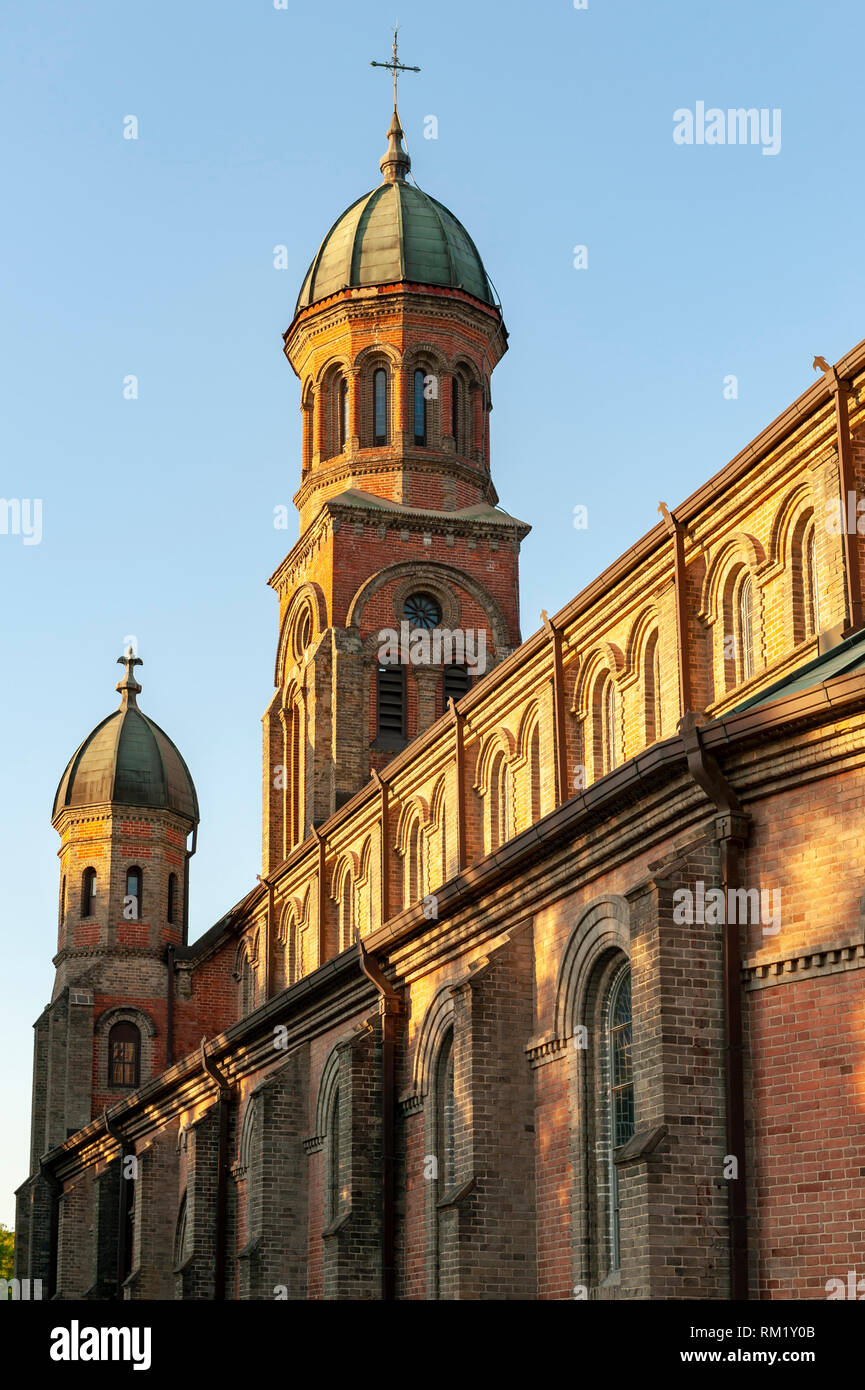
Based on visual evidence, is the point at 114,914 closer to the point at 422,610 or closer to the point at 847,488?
the point at 422,610

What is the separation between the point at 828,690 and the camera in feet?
51.6

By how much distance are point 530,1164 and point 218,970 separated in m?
33.9

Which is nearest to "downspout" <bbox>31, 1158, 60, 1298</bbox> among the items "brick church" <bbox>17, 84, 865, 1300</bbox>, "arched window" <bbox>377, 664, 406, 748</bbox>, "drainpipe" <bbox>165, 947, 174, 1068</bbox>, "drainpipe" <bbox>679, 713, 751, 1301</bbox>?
"brick church" <bbox>17, 84, 865, 1300</bbox>

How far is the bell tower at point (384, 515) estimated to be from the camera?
155 feet

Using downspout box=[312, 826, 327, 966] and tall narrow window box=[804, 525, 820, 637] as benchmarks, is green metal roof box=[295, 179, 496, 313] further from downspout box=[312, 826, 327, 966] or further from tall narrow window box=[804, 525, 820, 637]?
tall narrow window box=[804, 525, 820, 637]

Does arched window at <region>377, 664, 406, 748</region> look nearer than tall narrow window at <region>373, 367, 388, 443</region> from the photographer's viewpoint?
Yes

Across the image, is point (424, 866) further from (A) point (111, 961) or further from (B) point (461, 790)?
(A) point (111, 961)

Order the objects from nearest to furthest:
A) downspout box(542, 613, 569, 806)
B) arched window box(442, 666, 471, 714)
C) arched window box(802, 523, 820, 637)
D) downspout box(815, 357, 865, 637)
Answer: downspout box(815, 357, 865, 637)
arched window box(802, 523, 820, 637)
downspout box(542, 613, 569, 806)
arched window box(442, 666, 471, 714)

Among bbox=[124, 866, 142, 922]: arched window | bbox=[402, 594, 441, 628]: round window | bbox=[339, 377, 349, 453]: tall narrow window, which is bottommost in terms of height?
bbox=[124, 866, 142, 922]: arched window

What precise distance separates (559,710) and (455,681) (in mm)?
16302

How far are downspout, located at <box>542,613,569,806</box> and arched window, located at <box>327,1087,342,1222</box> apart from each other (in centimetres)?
638

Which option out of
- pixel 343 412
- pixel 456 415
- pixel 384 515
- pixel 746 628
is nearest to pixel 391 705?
pixel 384 515

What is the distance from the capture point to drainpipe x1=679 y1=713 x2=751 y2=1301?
630 inches

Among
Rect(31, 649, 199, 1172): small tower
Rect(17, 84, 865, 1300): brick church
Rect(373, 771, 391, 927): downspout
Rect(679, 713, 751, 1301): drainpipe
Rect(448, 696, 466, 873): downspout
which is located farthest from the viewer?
Rect(31, 649, 199, 1172): small tower
